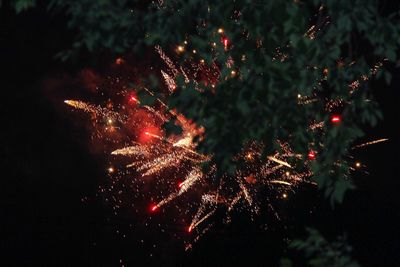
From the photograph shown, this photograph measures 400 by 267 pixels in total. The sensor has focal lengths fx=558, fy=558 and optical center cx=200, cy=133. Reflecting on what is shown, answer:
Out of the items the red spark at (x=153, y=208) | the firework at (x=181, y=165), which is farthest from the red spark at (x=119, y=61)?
the red spark at (x=153, y=208)

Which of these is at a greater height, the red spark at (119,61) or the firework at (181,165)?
the red spark at (119,61)

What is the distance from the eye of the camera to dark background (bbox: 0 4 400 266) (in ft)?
39.7

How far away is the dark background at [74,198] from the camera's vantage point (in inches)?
476

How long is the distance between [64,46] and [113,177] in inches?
135

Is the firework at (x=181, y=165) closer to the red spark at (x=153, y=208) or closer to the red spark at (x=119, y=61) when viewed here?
the red spark at (x=153, y=208)

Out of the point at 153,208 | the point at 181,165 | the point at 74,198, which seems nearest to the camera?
the point at 74,198

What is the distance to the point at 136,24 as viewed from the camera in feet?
14.9

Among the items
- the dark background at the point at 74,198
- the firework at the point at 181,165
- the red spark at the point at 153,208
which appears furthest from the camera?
the red spark at the point at 153,208

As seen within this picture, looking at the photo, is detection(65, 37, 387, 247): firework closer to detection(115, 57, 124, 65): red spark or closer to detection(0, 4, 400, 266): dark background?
detection(0, 4, 400, 266): dark background

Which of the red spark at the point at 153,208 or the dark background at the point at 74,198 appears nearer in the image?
the dark background at the point at 74,198

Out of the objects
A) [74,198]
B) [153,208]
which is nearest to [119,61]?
[74,198]

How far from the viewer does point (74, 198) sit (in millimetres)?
13148

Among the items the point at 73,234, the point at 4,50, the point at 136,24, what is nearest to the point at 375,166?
the point at 73,234

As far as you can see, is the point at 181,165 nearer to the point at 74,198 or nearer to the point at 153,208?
the point at 153,208
